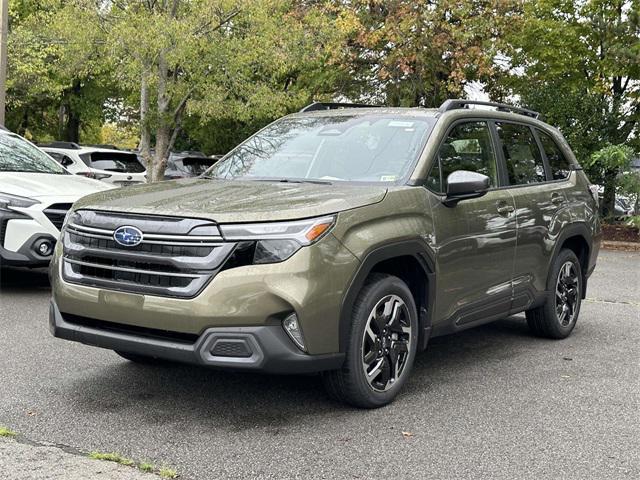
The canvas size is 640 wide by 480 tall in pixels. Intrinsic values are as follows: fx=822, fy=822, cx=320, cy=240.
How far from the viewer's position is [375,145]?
5.34 m

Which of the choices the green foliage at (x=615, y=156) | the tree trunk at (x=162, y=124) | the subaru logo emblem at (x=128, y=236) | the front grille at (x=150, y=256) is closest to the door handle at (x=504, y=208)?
the front grille at (x=150, y=256)

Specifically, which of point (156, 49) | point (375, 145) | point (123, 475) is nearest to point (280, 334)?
point (123, 475)

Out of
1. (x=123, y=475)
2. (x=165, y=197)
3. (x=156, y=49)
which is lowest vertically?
(x=123, y=475)

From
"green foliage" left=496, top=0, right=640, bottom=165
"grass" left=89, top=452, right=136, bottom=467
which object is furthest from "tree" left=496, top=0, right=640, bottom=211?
"grass" left=89, top=452, right=136, bottom=467

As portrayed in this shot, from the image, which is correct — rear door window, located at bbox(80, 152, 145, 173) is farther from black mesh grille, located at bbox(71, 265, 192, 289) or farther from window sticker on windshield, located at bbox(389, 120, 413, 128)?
black mesh grille, located at bbox(71, 265, 192, 289)

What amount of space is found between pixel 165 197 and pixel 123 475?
1580 mm

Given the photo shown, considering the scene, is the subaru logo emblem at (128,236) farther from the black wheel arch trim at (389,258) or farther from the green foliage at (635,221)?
the green foliage at (635,221)

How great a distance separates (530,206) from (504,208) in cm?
45

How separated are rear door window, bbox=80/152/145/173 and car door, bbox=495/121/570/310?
1251 cm

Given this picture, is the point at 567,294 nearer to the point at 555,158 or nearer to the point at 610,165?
the point at 555,158

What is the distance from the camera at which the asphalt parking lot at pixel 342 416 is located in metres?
3.86

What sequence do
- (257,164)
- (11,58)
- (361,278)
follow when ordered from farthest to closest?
(11,58) → (257,164) → (361,278)

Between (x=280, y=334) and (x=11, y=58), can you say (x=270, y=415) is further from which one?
(x=11, y=58)

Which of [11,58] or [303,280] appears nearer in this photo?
[303,280]
